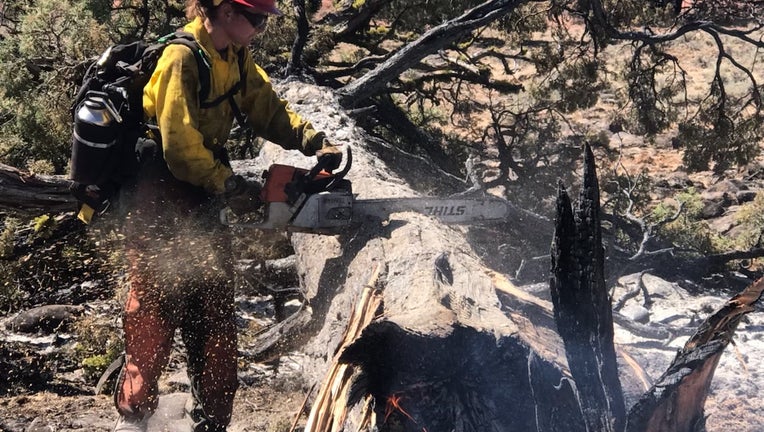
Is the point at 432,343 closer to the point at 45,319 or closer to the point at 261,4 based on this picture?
the point at 261,4

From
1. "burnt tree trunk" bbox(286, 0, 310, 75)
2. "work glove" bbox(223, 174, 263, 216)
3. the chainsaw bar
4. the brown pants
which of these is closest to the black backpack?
the brown pants

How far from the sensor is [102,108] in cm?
291

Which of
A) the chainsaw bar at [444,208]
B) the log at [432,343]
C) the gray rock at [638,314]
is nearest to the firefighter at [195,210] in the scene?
the chainsaw bar at [444,208]

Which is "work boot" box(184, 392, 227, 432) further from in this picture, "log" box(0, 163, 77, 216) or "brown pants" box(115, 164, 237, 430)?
"log" box(0, 163, 77, 216)

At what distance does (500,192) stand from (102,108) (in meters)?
5.92

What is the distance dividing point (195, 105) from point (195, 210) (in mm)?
554

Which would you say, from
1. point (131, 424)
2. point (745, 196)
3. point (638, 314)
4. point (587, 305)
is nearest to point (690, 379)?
point (587, 305)

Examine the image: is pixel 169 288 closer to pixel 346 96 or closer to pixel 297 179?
pixel 297 179

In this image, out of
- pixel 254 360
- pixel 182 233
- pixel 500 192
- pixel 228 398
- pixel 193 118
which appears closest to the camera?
pixel 193 118

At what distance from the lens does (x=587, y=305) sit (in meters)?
2.18

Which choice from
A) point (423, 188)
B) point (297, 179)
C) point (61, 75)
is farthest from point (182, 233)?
point (61, 75)

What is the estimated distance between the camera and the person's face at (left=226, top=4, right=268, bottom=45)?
2.94 m

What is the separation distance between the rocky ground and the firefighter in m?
0.38

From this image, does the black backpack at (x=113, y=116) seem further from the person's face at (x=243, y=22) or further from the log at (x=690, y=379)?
the log at (x=690, y=379)
